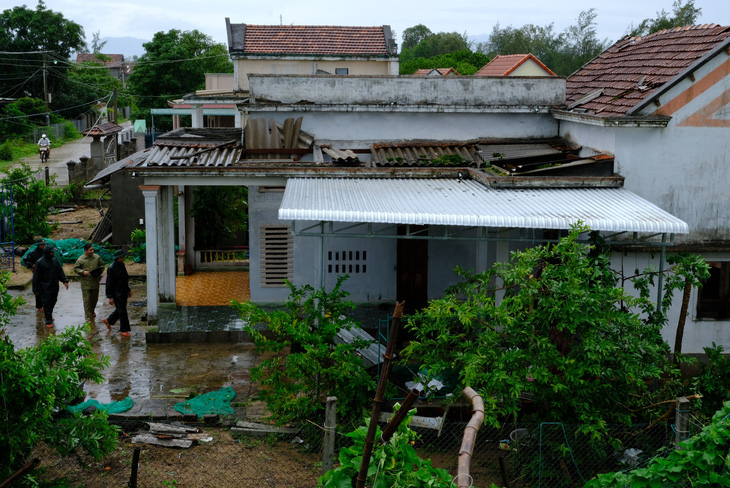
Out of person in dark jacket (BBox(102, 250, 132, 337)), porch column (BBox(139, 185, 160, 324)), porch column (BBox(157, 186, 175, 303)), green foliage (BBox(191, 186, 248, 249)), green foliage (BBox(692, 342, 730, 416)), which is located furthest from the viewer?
green foliage (BBox(191, 186, 248, 249))

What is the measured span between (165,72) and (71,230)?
26.5 metres

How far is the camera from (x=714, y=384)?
946 cm

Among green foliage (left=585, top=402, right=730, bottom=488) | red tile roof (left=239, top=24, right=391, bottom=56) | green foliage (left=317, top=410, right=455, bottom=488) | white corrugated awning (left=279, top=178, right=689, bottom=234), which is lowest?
green foliage (left=585, top=402, right=730, bottom=488)

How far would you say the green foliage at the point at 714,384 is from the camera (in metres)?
9.41

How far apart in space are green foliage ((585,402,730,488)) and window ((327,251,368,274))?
8.82 m

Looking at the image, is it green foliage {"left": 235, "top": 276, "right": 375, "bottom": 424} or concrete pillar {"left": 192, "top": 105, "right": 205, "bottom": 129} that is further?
concrete pillar {"left": 192, "top": 105, "right": 205, "bottom": 129}

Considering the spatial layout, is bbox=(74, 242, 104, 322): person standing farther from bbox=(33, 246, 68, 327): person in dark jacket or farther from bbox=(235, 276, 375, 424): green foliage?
bbox=(235, 276, 375, 424): green foliage

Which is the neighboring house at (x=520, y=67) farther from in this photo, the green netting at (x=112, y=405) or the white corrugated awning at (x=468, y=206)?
the green netting at (x=112, y=405)

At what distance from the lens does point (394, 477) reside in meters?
5.20

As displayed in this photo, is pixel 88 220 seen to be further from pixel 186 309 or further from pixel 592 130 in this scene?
pixel 592 130

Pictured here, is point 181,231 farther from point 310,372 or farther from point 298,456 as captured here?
point 298,456

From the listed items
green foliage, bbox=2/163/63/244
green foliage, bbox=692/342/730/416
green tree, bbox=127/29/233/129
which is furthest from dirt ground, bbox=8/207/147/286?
Result: green tree, bbox=127/29/233/129

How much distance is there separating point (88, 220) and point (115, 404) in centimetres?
1488

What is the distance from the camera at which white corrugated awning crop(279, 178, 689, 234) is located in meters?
9.77
